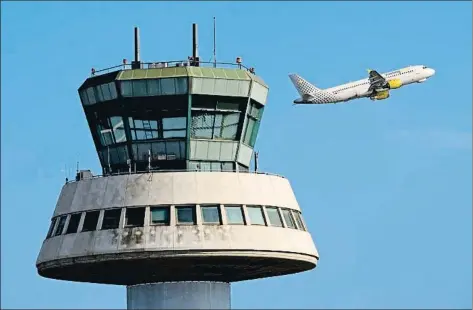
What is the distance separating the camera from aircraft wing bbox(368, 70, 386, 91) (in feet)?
396

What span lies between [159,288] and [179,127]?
8945mm

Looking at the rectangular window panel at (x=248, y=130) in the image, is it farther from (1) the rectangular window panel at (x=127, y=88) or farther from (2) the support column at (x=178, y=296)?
(2) the support column at (x=178, y=296)

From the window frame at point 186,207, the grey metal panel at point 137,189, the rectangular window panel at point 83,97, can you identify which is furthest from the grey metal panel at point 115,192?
the rectangular window panel at point 83,97

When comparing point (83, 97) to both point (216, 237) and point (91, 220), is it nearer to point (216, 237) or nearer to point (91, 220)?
point (91, 220)

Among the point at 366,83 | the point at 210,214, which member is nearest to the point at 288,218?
the point at 210,214

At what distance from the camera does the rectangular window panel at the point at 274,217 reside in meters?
62.0

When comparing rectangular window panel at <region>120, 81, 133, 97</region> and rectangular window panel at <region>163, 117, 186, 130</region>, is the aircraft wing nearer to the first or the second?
rectangular window panel at <region>163, 117, 186, 130</region>

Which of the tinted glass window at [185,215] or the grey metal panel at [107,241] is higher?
the tinted glass window at [185,215]

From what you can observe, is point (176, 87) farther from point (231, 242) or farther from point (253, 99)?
point (231, 242)

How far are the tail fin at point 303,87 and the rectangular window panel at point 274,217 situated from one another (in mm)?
58119

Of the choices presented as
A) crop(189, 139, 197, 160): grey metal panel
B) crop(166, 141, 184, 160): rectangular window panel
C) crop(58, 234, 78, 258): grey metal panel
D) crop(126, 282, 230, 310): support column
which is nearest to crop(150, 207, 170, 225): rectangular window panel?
crop(58, 234, 78, 258): grey metal panel

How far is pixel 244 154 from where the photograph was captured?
65.9 m

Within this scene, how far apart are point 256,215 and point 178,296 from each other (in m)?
6.79

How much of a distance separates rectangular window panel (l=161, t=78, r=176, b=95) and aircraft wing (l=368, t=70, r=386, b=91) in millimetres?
60131
